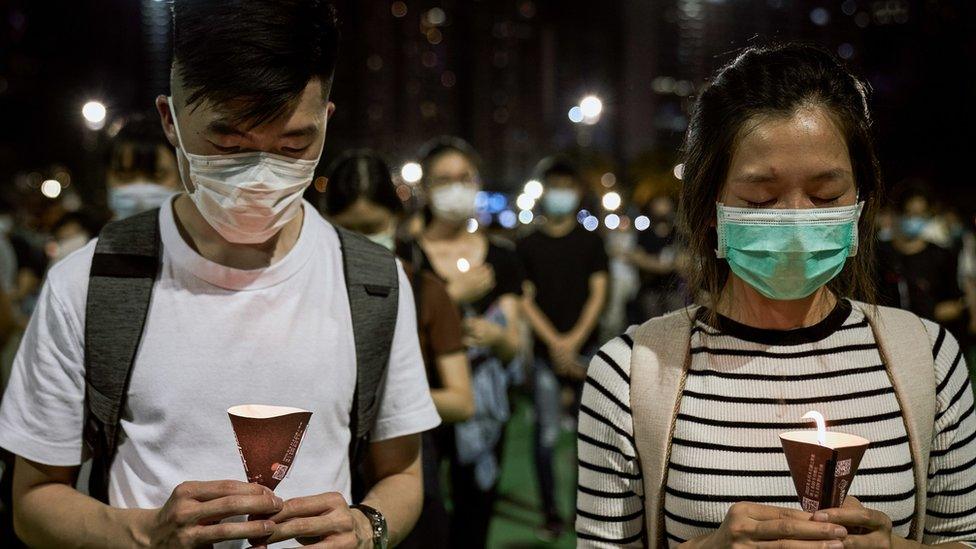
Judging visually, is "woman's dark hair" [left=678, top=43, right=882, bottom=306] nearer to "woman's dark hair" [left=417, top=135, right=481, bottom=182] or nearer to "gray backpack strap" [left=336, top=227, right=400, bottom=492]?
"gray backpack strap" [left=336, top=227, right=400, bottom=492]

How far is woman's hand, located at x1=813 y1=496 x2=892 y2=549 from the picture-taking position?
1561 mm

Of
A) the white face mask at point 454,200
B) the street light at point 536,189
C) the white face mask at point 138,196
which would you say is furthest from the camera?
the street light at point 536,189

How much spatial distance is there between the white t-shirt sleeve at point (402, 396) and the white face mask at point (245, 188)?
0.36m

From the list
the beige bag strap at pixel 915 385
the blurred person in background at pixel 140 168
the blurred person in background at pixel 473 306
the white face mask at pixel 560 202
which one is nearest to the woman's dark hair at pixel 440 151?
the blurred person in background at pixel 473 306

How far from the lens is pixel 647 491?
6.43ft

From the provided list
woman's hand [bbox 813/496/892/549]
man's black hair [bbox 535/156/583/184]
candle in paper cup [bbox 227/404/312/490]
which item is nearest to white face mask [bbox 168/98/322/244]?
candle in paper cup [bbox 227/404/312/490]

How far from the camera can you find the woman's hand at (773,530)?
155cm

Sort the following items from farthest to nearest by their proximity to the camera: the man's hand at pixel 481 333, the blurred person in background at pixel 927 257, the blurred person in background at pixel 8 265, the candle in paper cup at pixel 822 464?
the blurred person in background at pixel 8 265 < the blurred person in background at pixel 927 257 < the man's hand at pixel 481 333 < the candle in paper cup at pixel 822 464

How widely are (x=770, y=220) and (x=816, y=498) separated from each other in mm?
630

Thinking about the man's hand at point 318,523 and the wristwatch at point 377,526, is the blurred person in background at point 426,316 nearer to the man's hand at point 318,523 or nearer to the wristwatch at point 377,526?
the wristwatch at point 377,526

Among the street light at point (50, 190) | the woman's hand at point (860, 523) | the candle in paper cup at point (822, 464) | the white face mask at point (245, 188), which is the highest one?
the white face mask at point (245, 188)

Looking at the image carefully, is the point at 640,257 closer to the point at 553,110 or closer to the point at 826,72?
the point at 826,72

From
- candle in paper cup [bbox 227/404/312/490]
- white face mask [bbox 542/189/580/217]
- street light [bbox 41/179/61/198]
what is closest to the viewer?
candle in paper cup [bbox 227/404/312/490]

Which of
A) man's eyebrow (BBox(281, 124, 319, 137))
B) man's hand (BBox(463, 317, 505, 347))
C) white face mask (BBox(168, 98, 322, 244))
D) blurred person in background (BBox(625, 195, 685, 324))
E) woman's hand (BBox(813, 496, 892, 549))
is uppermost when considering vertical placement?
man's eyebrow (BBox(281, 124, 319, 137))
